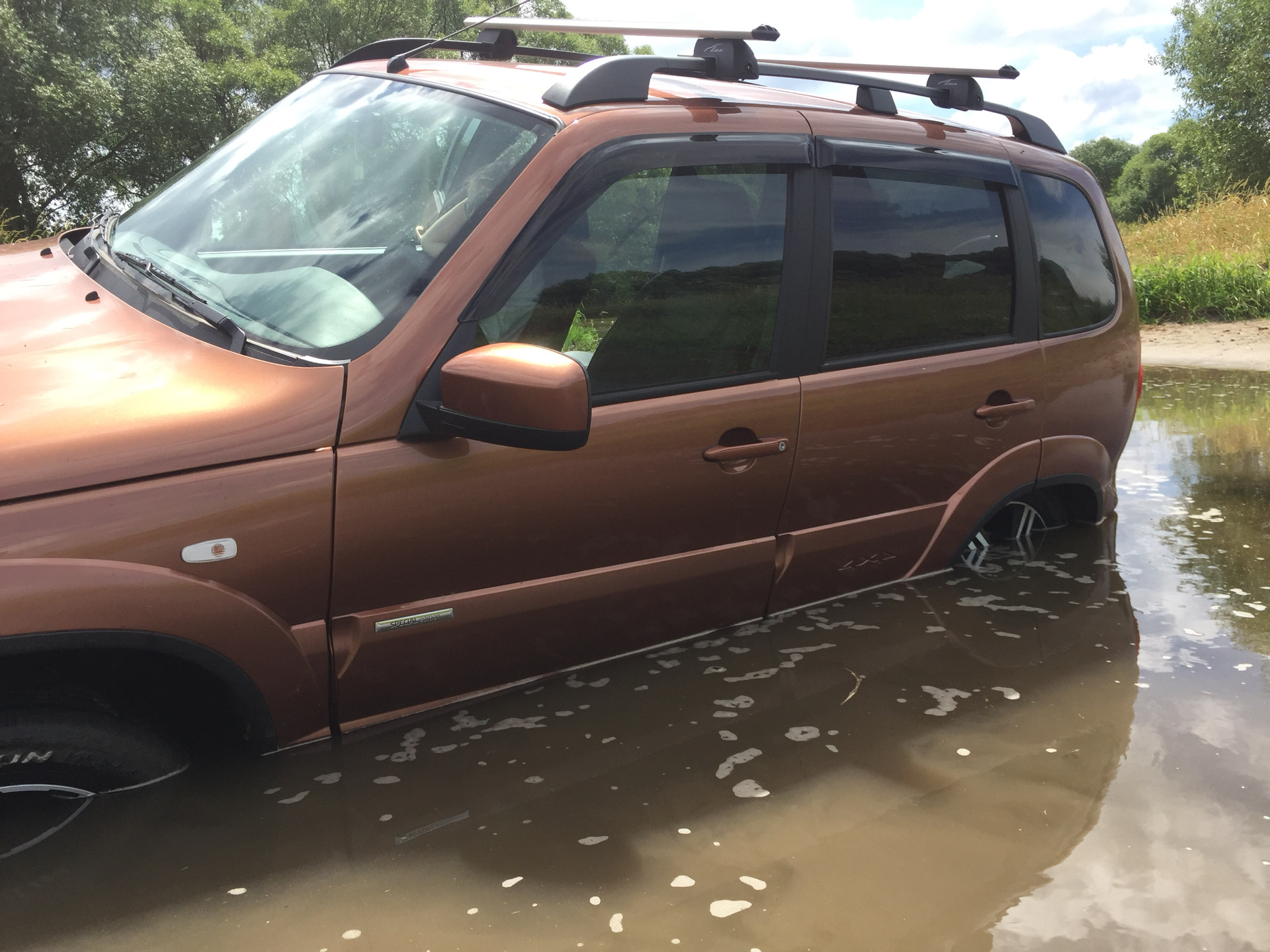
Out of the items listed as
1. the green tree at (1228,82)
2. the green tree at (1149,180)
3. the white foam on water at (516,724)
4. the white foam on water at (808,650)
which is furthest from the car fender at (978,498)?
the green tree at (1149,180)

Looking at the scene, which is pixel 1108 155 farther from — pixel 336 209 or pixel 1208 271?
pixel 336 209

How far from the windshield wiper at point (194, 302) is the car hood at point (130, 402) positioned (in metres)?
0.05

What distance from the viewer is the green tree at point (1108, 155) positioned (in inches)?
4414

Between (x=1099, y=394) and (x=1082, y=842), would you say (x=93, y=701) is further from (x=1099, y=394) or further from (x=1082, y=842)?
(x=1099, y=394)

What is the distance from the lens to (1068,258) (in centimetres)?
407

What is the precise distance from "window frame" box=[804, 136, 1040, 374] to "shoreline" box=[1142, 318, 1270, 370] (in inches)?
283

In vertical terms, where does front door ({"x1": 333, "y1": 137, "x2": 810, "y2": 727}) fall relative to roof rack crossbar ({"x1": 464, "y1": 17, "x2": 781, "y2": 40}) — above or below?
below

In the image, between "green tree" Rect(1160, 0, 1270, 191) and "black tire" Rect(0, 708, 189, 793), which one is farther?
"green tree" Rect(1160, 0, 1270, 191)

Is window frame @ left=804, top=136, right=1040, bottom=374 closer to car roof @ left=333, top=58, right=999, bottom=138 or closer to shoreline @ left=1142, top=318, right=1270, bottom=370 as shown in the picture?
car roof @ left=333, top=58, right=999, bottom=138

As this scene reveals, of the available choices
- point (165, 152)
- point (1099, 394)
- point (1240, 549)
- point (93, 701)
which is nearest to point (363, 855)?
point (93, 701)

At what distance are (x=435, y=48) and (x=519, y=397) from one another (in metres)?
2.31

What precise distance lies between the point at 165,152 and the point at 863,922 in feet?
173

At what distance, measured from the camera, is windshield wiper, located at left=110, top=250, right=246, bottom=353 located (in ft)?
8.27

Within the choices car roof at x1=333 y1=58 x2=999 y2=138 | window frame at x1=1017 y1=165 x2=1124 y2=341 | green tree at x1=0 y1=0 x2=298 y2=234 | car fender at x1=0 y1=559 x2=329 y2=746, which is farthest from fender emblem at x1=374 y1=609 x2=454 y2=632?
green tree at x1=0 y1=0 x2=298 y2=234
